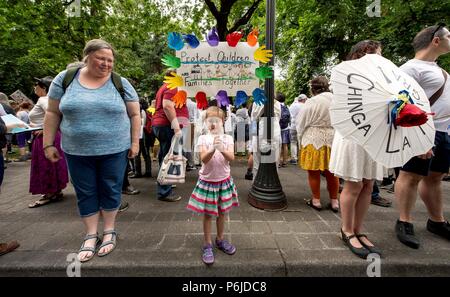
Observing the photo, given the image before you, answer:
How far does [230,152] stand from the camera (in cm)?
197

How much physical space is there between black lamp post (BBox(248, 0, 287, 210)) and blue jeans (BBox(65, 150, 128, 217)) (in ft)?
5.91

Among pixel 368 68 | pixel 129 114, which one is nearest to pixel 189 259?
pixel 129 114

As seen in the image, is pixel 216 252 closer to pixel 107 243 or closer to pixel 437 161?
pixel 107 243

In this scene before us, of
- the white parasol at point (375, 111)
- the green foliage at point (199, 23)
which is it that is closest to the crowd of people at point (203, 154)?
the white parasol at point (375, 111)

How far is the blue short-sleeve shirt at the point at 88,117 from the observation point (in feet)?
6.40

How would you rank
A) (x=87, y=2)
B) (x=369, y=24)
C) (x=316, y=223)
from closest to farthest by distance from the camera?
(x=316, y=223), (x=87, y=2), (x=369, y=24)

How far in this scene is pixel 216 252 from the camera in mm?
2182

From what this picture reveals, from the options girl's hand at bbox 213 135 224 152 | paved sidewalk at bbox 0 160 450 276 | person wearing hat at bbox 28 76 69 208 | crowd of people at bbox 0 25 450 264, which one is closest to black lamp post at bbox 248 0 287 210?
paved sidewalk at bbox 0 160 450 276

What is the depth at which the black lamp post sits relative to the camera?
119 inches

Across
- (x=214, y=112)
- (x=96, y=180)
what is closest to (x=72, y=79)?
(x=96, y=180)

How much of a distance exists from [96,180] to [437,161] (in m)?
3.40

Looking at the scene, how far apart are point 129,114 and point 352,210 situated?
7.73ft

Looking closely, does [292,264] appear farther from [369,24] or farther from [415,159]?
[369,24]

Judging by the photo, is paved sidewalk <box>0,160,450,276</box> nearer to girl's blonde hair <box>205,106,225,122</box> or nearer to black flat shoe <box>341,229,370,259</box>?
black flat shoe <box>341,229,370,259</box>
